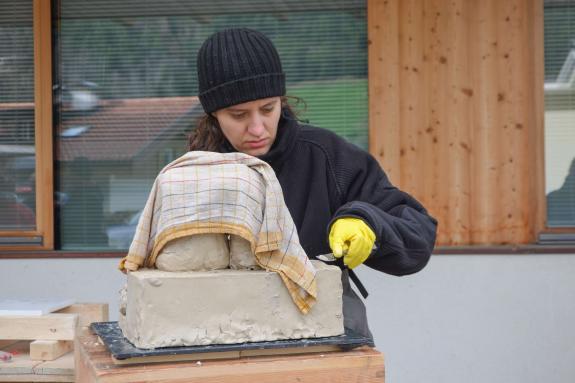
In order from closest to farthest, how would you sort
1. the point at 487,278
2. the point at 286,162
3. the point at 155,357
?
1. the point at 155,357
2. the point at 286,162
3. the point at 487,278

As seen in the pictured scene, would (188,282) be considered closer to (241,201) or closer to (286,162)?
(241,201)

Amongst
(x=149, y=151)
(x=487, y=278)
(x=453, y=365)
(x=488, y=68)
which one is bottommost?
(x=453, y=365)

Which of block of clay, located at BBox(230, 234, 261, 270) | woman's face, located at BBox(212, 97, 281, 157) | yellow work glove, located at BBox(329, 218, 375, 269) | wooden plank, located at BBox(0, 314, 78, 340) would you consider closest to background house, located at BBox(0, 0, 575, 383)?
wooden plank, located at BBox(0, 314, 78, 340)

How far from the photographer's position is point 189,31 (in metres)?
4.84

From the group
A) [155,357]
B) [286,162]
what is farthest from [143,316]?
[286,162]

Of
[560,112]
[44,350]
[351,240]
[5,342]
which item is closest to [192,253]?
[351,240]

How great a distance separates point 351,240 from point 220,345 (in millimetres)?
398

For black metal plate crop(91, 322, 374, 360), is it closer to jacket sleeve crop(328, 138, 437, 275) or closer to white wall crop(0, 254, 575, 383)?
jacket sleeve crop(328, 138, 437, 275)

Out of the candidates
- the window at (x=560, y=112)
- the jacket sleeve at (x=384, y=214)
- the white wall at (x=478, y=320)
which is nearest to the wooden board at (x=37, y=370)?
the jacket sleeve at (x=384, y=214)

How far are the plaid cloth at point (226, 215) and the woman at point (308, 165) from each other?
0.51 ft

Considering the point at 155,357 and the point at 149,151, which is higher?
the point at 149,151

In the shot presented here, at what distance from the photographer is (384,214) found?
229cm

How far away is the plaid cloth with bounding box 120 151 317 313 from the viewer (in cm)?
197

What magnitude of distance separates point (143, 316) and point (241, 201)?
1.07ft
